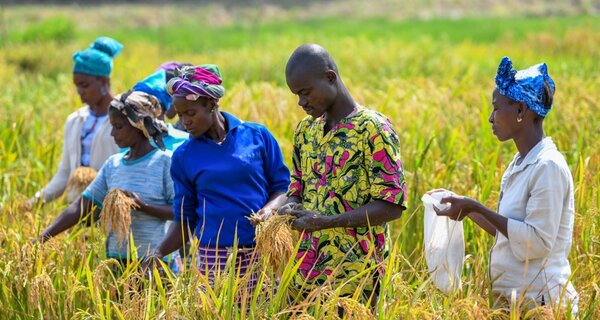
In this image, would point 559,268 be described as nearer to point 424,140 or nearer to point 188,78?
point 188,78

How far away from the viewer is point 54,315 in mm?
3273

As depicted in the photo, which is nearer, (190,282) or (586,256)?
(190,282)

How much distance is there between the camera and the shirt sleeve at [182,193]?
10.8 ft

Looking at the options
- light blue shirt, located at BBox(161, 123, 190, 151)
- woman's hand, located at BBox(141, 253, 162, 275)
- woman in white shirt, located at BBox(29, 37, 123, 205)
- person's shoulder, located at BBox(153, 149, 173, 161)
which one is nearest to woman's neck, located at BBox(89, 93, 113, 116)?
woman in white shirt, located at BBox(29, 37, 123, 205)

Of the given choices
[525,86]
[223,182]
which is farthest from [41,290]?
[525,86]

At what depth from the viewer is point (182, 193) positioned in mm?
3303

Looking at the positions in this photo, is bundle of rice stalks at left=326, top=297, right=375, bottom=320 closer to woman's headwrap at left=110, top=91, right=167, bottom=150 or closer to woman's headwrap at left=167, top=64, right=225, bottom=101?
woman's headwrap at left=167, top=64, right=225, bottom=101

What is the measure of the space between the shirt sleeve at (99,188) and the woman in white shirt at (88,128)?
0.53 m

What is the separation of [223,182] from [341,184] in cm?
53

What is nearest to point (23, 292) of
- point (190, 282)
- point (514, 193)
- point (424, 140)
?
point (190, 282)

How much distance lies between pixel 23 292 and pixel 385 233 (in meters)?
1.37

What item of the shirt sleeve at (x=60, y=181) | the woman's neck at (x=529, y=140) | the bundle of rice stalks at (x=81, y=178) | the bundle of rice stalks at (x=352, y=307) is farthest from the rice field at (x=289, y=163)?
the woman's neck at (x=529, y=140)

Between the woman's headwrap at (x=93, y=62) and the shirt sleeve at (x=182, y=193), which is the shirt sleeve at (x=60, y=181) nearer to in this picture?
the woman's headwrap at (x=93, y=62)

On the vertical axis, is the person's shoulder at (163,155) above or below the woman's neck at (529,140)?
below
